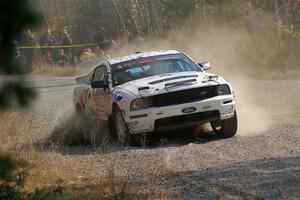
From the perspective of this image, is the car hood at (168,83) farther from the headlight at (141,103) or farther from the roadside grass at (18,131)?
the roadside grass at (18,131)

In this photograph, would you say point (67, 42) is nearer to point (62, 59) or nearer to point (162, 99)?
point (62, 59)

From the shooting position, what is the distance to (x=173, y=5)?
27312mm

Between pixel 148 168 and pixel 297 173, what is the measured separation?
196 cm

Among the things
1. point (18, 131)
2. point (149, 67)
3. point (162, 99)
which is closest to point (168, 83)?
point (162, 99)

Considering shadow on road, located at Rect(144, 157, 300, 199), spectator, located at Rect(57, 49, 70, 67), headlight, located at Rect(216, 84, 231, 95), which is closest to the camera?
shadow on road, located at Rect(144, 157, 300, 199)

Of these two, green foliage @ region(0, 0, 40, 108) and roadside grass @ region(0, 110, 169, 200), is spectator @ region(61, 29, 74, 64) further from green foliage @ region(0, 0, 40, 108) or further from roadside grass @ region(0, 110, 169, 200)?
green foliage @ region(0, 0, 40, 108)

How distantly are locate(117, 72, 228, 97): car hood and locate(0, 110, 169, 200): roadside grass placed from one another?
161cm

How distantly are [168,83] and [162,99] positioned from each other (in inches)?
12.5

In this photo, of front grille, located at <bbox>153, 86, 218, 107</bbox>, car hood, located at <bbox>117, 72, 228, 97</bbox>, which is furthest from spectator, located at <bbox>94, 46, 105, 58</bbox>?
front grille, located at <bbox>153, 86, 218, 107</bbox>

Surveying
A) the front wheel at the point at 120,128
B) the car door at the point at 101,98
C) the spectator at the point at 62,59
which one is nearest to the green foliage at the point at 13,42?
the front wheel at the point at 120,128

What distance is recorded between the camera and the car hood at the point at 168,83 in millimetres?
10641

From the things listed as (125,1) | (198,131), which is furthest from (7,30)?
(125,1)

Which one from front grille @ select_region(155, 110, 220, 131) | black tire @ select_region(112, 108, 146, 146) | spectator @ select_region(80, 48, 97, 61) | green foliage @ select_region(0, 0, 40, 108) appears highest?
green foliage @ select_region(0, 0, 40, 108)

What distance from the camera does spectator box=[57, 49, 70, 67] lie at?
30.4 meters
